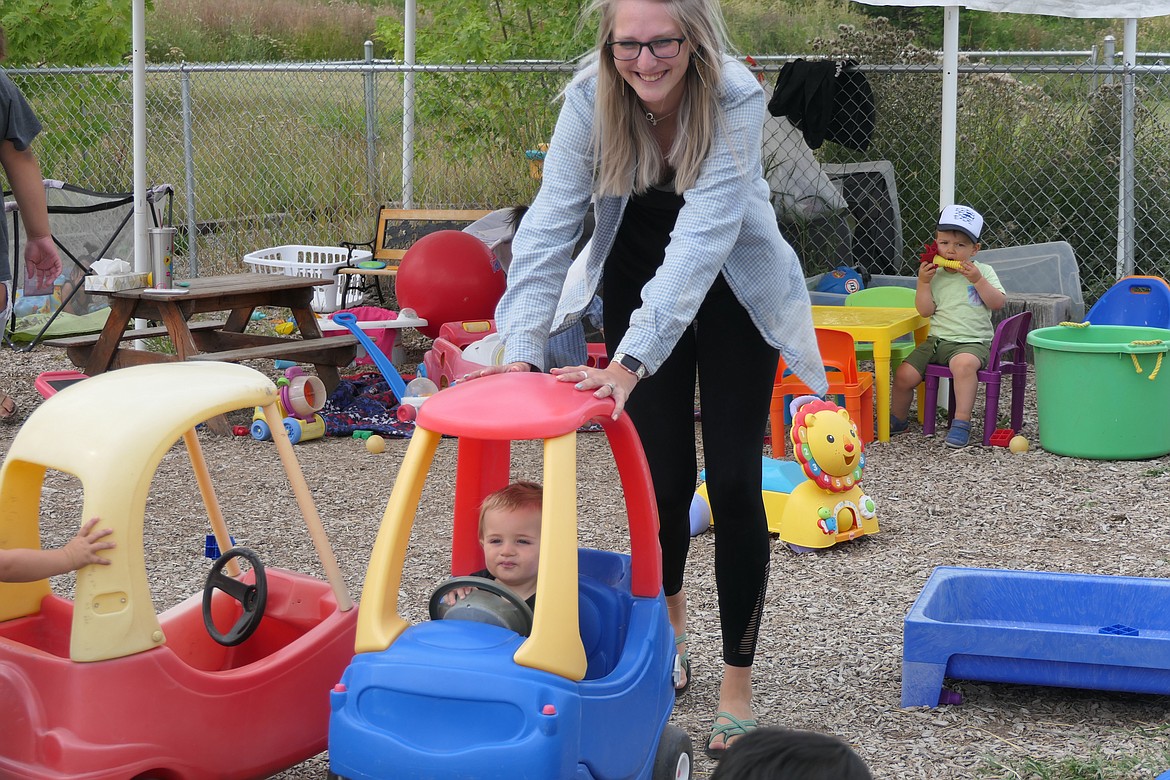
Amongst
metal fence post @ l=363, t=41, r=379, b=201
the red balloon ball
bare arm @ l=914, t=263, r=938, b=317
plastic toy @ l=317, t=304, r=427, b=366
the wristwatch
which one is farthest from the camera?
metal fence post @ l=363, t=41, r=379, b=201

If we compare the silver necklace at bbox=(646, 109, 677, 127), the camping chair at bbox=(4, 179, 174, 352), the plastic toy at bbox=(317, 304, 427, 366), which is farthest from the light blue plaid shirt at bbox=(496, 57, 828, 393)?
the camping chair at bbox=(4, 179, 174, 352)

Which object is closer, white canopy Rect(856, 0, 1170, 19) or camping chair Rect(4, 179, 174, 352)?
white canopy Rect(856, 0, 1170, 19)

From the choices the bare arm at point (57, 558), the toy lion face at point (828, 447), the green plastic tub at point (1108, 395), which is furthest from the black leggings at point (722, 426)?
the green plastic tub at point (1108, 395)

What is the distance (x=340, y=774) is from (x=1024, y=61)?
1198cm

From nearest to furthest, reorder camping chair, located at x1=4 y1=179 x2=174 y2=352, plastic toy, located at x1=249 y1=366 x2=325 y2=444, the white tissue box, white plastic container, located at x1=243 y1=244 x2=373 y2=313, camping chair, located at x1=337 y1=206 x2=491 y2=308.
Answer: plastic toy, located at x1=249 y1=366 x2=325 y2=444 → the white tissue box → white plastic container, located at x1=243 y1=244 x2=373 y2=313 → camping chair, located at x1=337 y1=206 x2=491 y2=308 → camping chair, located at x1=4 y1=179 x2=174 y2=352

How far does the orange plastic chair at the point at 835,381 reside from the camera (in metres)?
5.19

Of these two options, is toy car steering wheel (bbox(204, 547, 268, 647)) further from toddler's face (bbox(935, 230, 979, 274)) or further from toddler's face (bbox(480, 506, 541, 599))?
toddler's face (bbox(935, 230, 979, 274))

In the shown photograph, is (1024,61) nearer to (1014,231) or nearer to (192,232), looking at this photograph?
(1014,231)

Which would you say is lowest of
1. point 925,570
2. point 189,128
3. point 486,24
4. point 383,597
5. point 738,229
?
point 925,570

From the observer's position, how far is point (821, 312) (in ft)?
18.2

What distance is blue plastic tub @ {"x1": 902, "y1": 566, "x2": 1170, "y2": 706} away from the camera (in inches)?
111

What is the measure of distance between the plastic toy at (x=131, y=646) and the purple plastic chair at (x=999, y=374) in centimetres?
347

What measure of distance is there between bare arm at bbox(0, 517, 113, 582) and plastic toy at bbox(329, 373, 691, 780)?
0.46 m

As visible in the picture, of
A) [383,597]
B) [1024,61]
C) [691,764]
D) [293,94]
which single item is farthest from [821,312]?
[293,94]
